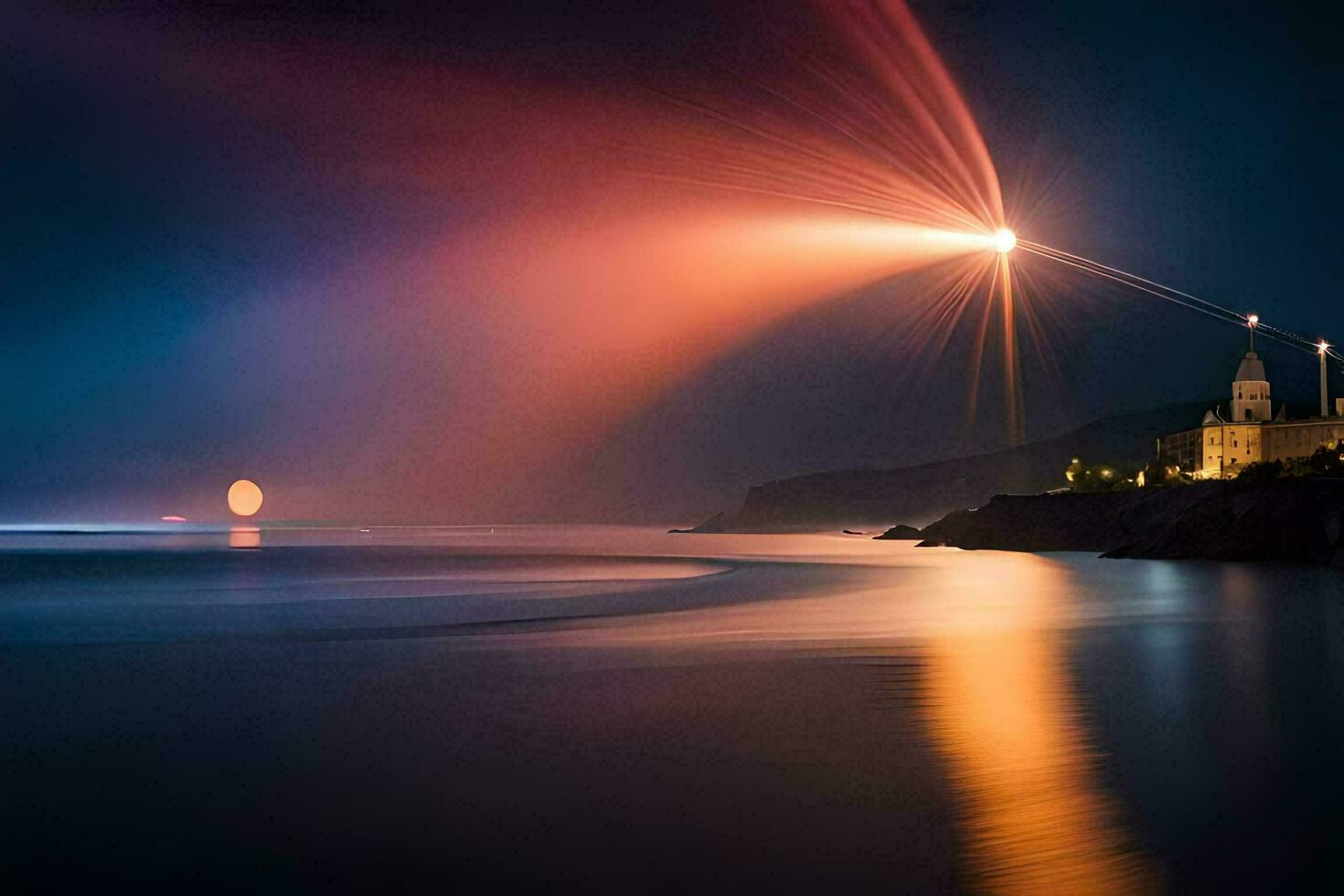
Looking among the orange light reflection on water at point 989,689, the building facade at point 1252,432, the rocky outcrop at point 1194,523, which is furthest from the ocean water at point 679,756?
the building facade at point 1252,432

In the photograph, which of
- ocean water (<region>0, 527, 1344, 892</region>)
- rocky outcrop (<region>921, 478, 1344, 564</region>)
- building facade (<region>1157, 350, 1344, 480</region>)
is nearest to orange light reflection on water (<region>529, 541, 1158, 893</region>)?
ocean water (<region>0, 527, 1344, 892</region>)

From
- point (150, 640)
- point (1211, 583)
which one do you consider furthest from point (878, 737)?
point (1211, 583)

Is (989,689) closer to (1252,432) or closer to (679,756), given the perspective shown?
(679,756)

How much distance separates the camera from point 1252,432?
438 ft

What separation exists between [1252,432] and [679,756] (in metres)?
138

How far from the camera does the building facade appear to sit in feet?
416

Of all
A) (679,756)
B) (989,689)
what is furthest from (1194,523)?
(679,756)

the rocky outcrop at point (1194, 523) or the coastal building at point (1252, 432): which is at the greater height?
the coastal building at point (1252, 432)

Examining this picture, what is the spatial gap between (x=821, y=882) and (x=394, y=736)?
8093 mm

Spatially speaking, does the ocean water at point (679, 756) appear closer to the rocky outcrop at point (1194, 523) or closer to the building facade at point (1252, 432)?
the rocky outcrop at point (1194, 523)

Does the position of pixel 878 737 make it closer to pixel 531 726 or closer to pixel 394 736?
pixel 531 726

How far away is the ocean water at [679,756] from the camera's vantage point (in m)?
9.09

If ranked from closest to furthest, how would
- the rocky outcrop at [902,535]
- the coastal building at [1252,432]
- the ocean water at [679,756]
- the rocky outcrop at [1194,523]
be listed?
the ocean water at [679,756] < the rocky outcrop at [1194,523] < the coastal building at [1252,432] < the rocky outcrop at [902,535]

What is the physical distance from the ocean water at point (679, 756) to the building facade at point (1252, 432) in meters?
108
